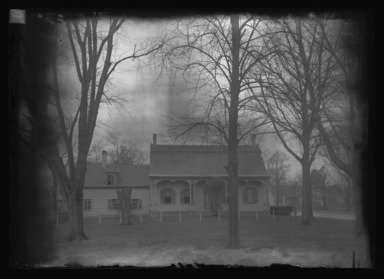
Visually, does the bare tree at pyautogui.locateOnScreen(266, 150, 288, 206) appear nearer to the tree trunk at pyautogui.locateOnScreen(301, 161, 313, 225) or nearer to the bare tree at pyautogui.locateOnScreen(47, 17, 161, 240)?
the tree trunk at pyautogui.locateOnScreen(301, 161, 313, 225)

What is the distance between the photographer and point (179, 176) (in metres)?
7.48

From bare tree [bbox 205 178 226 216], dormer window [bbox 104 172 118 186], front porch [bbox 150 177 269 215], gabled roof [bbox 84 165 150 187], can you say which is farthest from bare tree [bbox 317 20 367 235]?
dormer window [bbox 104 172 118 186]

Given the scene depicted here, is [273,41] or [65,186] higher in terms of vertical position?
[273,41]

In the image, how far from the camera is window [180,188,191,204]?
8649mm

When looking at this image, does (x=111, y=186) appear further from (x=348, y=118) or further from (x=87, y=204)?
(x=348, y=118)

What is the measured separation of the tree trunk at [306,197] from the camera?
5.10 m

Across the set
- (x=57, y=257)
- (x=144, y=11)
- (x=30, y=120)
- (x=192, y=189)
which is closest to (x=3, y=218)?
(x=57, y=257)

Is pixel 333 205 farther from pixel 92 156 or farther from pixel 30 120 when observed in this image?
pixel 30 120

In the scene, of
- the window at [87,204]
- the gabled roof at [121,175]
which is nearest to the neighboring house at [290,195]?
the gabled roof at [121,175]

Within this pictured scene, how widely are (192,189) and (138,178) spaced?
187 cm

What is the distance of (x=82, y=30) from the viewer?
424 centimetres

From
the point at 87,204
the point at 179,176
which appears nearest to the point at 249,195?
the point at 179,176

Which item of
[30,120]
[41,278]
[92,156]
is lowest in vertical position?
[41,278]

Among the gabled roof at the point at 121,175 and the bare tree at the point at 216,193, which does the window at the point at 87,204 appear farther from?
the bare tree at the point at 216,193
